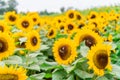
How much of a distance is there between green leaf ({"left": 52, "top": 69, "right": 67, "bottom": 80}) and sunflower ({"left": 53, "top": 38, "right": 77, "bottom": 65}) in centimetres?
9

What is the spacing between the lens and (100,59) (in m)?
2.28

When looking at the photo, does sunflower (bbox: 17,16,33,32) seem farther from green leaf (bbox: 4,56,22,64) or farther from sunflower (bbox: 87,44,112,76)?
sunflower (bbox: 87,44,112,76)

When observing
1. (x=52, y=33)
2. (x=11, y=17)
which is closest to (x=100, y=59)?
(x=52, y=33)

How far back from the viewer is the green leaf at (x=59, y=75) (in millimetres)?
2627

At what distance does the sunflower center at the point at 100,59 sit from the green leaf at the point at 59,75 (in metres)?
0.40

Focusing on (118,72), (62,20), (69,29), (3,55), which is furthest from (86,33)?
(62,20)

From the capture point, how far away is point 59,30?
15.5 feet

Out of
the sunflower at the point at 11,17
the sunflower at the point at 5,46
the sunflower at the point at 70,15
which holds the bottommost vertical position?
the sunflower at the point at 5,46

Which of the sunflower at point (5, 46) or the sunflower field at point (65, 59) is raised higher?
the sunflower at point (5, 46)

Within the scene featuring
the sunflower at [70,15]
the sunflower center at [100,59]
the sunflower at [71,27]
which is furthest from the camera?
the sunflower at [70,15]

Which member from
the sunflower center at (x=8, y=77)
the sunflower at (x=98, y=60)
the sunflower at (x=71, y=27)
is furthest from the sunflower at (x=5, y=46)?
the sunflower at (x=71, y=27)

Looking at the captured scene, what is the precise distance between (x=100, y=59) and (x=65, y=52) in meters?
0.36

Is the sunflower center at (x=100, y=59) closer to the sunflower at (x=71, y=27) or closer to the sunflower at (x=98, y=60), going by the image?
the sunflower at (x=98, y=60)

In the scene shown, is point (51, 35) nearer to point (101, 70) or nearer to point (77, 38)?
point (77, 38)
